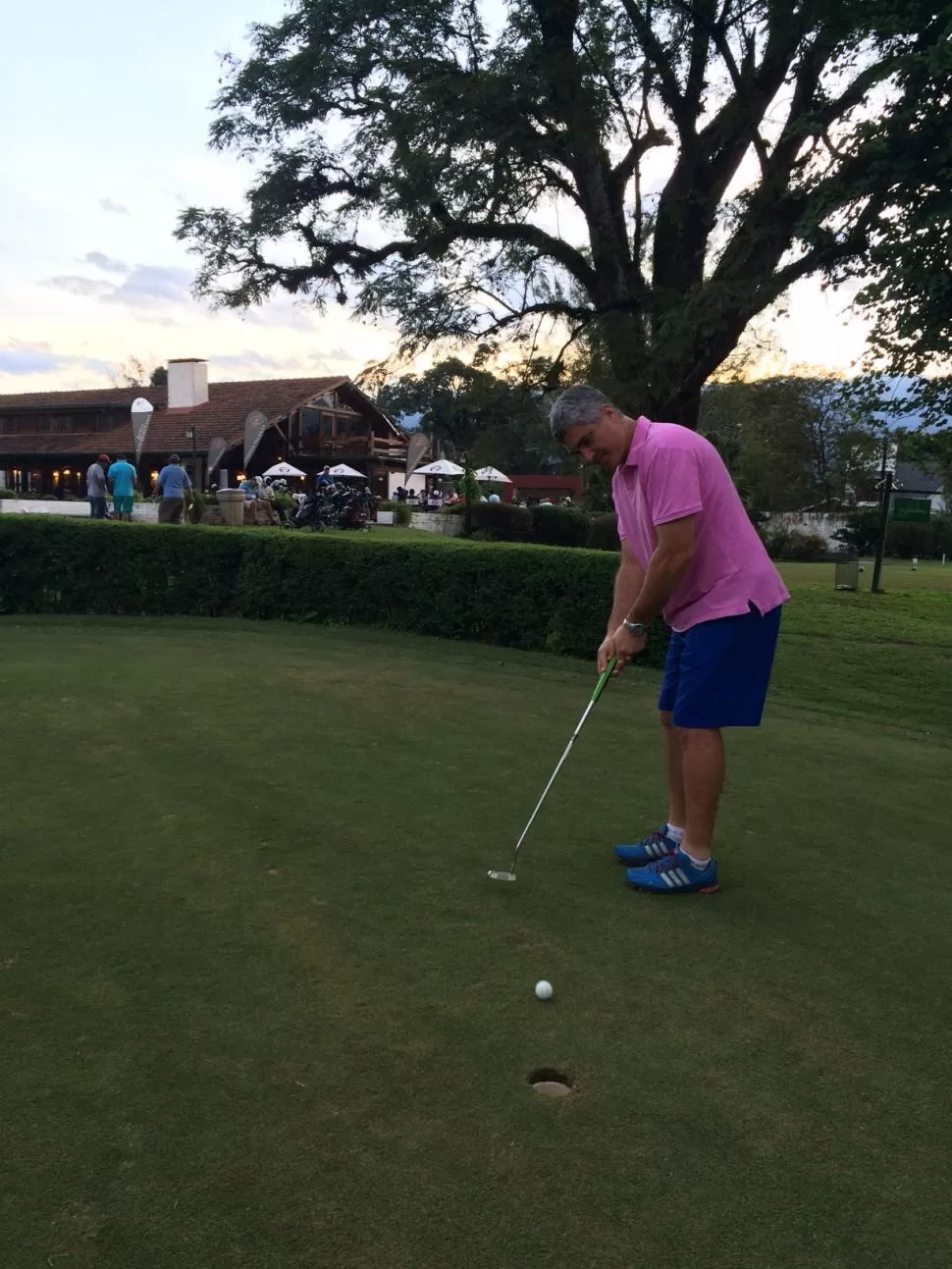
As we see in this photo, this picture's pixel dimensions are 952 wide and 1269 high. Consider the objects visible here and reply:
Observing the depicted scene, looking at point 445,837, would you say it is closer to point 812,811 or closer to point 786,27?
point 812,811

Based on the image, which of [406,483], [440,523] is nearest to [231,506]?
[440,523]

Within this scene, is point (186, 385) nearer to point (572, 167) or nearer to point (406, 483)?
point (406, 483)

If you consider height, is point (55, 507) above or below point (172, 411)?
below

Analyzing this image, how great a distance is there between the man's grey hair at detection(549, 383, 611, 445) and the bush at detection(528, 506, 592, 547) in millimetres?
23244

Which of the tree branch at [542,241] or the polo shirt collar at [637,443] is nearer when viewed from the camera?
the polo shirt collar at [637,443]

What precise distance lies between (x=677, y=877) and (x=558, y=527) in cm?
2370

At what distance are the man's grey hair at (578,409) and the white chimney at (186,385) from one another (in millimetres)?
41770

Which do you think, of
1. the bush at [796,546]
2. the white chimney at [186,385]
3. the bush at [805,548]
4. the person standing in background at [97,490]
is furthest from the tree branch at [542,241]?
the white chimney at [186,385]

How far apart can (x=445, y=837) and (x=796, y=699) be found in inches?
207

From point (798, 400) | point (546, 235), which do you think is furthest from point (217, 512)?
point (798, 400)

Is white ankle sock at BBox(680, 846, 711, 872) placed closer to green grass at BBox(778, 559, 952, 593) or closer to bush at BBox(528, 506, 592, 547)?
green grass at BBox(778, 559, 952, 593)

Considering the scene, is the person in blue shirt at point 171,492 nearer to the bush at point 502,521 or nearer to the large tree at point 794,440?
the bush at point 502,521

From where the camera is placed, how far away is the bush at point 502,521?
27281 millimetres

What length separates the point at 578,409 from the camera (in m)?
3.47
